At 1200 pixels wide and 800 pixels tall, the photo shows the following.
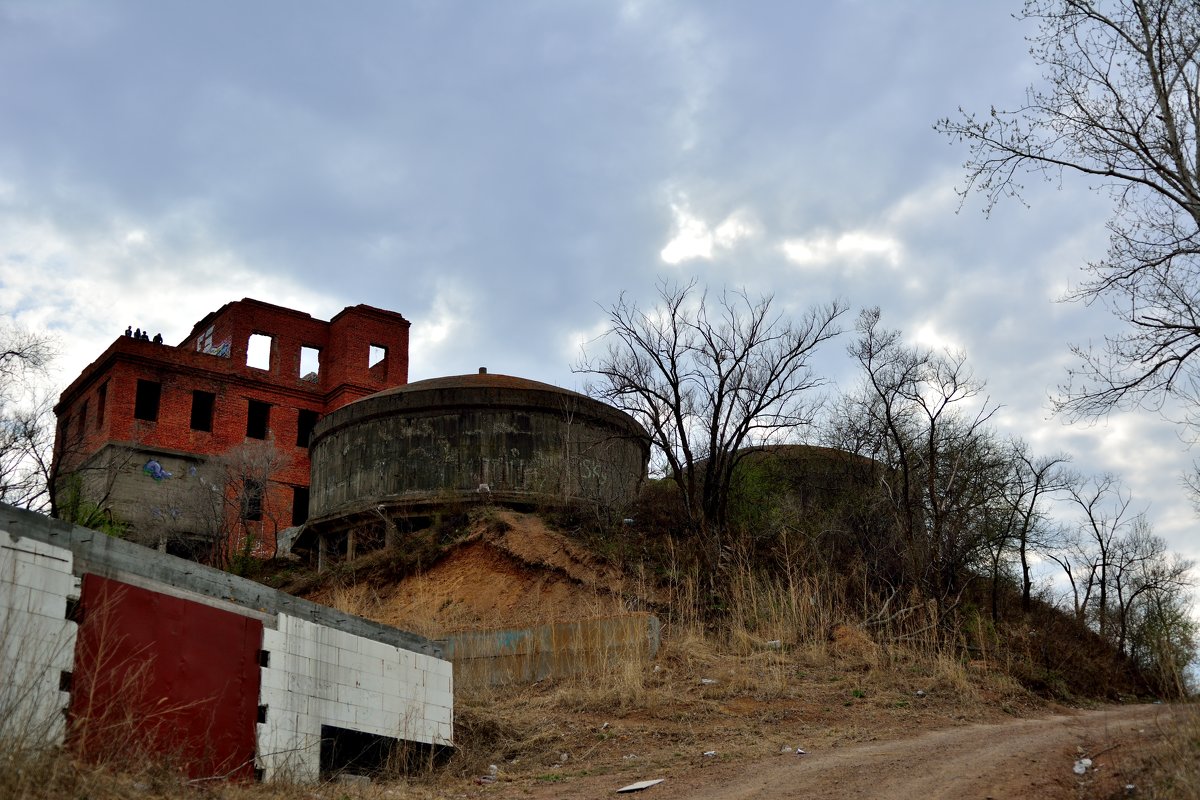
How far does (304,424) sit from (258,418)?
168 centimetres

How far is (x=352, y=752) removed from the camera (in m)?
12.8

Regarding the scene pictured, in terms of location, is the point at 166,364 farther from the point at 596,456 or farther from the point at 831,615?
the point at 831,615

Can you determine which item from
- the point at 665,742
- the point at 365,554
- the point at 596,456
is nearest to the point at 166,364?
the point at 365,554

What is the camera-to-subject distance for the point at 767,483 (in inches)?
1043

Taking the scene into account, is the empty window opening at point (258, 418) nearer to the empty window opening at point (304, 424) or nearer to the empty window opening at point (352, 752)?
the empty window opening at point (304, 424)

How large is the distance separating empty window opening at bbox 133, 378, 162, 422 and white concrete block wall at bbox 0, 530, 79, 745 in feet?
103

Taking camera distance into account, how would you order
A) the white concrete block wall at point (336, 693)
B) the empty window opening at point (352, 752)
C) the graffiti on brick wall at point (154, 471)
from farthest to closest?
the graffiti on brick wall at point (154, 471) → the empty window opening at point (352, 752) → the white concrete block wall at point (336, 693)

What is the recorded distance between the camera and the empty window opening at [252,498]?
34.7 metres

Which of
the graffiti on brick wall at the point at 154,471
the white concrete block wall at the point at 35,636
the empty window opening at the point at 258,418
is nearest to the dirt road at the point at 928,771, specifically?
the white concrete block wall at the point at 35,636

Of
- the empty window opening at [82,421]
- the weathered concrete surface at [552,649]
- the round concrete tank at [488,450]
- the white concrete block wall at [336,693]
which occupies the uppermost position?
the empty window opening at [82,421]

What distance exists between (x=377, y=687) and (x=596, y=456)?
38.6 feet

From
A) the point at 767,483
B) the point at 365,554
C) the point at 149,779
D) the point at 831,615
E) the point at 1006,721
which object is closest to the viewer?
the point at 149,779

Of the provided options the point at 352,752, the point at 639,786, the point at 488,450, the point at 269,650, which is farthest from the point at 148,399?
the point at 639,786

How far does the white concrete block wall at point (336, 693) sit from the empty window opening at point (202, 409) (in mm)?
28277
